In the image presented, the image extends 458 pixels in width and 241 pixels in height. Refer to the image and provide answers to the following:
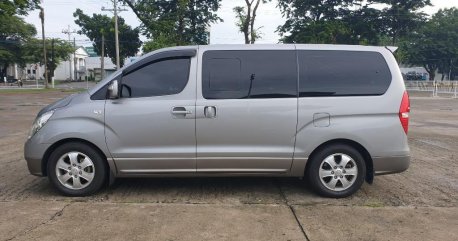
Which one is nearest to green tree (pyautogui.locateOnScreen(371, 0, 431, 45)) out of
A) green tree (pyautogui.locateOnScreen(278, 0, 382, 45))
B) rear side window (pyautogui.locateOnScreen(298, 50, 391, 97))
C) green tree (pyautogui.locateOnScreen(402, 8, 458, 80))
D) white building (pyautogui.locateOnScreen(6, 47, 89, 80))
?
green tree (pyautogui.locateOnScreen(278, 0, 382, 45))

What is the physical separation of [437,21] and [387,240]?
68.7 metres

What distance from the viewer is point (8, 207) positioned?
5105 mm

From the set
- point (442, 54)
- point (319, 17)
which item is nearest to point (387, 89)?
point (319, 17)

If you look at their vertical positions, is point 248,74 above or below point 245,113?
above

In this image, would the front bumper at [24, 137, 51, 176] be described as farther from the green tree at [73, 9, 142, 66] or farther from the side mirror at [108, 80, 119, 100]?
the green tree at [73, 9, 142, 66]

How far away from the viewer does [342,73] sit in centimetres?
558

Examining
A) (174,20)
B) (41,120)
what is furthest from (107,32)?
(41,120)

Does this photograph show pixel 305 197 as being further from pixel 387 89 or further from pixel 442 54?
pixel 442 54

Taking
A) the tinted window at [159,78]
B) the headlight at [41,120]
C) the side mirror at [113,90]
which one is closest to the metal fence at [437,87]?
the tinted window at [159,78]

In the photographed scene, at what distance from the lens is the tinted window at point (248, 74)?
5461 mm

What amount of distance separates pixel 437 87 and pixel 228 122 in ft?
140

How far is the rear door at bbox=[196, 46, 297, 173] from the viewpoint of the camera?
541cm

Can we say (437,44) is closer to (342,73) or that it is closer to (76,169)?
(342,73)

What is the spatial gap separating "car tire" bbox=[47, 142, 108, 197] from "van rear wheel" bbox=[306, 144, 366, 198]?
2645mm
